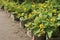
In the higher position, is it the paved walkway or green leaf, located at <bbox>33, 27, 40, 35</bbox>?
green leaf, located at <bbox>33, 27, 40, 35</bbox>

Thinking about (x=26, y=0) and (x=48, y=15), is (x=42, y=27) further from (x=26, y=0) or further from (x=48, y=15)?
(x=26, y=0)

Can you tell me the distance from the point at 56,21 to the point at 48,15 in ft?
1.54

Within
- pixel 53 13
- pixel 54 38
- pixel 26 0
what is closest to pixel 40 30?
pixel 54 38

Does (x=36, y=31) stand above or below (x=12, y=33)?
above

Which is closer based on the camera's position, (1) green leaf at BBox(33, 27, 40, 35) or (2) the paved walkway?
(1) green leaf at BBox(33, 27, 40, 35)

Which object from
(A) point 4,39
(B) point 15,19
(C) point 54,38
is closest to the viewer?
(C) point 54,38

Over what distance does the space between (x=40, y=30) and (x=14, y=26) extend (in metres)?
2.96

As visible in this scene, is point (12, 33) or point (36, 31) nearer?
point (36, 31)

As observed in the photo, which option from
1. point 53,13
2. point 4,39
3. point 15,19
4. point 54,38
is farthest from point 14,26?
point 54,38

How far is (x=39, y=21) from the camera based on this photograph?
5680 millimetres

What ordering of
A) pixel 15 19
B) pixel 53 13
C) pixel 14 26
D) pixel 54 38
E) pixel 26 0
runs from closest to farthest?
1. pixel 54 38
2. pixel 53 13
3. pixel 14 26
4. pixel 15 19
5. pixel 26 0

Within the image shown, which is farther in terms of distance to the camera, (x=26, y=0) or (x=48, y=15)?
(x=26, y=0)

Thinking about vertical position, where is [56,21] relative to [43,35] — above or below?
above

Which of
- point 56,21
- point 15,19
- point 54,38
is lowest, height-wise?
point 15,19
